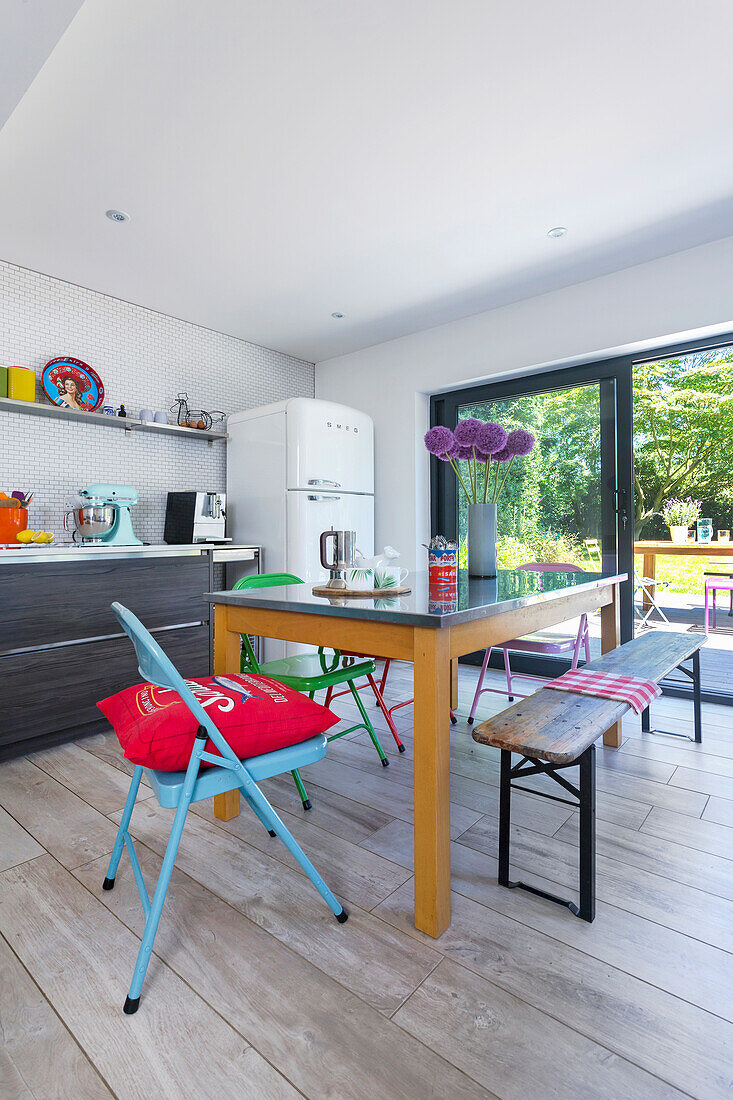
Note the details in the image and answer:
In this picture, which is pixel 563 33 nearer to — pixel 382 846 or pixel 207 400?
pixel 382 846

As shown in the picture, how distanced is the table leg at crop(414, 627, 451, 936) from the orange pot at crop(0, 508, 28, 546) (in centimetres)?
235

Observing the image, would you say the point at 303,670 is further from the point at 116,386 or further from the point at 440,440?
the point at 116,386

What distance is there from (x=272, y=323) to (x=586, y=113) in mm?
2503

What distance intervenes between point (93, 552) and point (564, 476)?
2963 mm

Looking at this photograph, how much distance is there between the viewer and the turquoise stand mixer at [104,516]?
10.0 ft

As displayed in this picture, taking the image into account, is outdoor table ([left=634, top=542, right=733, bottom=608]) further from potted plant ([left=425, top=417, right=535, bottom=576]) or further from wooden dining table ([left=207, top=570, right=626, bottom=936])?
wooden dining table ([left=207, top=570, right=626, bottom=936])

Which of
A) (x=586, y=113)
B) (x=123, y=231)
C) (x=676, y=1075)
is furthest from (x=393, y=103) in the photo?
(x=676, y=1075)

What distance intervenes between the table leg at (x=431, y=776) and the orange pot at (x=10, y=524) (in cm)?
235

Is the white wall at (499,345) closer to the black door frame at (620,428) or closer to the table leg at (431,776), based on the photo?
the black door frame at (620,428)

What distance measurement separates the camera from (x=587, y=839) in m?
1.37

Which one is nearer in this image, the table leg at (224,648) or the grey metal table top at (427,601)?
the grey metal table top at (427,601)

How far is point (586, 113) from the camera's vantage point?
80.5 inches

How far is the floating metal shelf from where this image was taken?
298 cm

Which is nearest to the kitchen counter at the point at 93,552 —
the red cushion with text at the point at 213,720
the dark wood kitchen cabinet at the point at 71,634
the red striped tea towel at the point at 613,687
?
the dark wood kitchen cabinet at the point at 71,634
